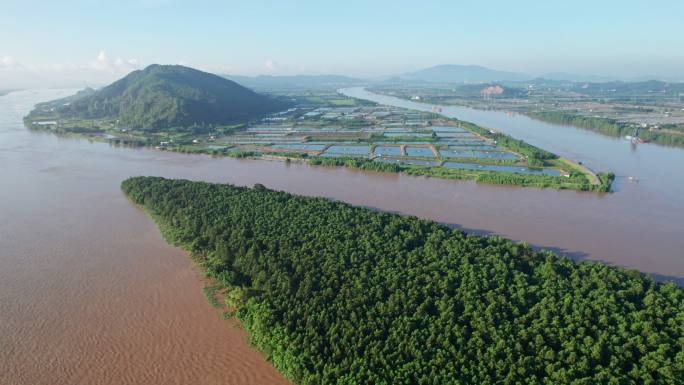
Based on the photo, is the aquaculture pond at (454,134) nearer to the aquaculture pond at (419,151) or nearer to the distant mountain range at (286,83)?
the aquaculture pond at (419,151)

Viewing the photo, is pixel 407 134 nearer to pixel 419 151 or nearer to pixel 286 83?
pixel 419 151

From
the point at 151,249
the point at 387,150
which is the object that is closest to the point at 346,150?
the point at 387,150

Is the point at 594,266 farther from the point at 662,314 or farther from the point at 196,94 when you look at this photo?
the point at 196,94

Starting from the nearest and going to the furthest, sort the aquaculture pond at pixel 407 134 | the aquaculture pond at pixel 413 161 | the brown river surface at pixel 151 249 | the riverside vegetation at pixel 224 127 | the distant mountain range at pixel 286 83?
the brown river surface at pixel 151 249 → the riverside vegetation at pixel 224 127 → the aquaculture pond at pixel 413 161 → the aquaculture pond at pixel 407 134 → the distant mountain range at pixel 286 83

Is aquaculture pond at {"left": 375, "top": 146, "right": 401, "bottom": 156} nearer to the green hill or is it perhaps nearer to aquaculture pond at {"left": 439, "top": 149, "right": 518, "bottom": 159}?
aquaculture pond at {"left": 439, "top": 149, "right": 518, "bottom": 159}

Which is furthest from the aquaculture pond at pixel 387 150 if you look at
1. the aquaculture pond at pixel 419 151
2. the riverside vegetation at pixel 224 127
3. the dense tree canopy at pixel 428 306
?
the dense tree canopy at pixel 428 306

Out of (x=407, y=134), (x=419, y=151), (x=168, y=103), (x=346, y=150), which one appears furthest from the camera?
(x=168, y=103)

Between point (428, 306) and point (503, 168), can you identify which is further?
point (503, 168)

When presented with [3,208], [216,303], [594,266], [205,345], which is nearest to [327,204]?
[216,303]
